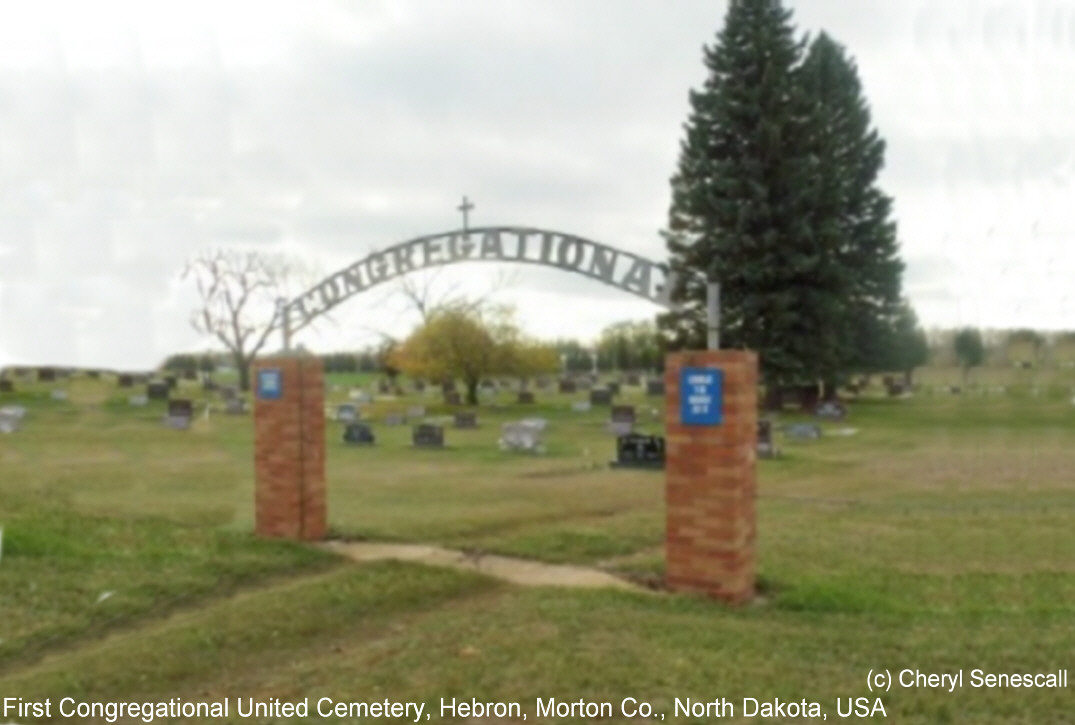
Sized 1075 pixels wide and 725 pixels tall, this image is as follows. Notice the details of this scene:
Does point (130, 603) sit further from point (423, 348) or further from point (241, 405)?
point (423, 348)

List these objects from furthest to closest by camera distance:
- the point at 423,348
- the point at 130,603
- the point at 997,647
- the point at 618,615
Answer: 1. the point at 423,348
2. the point at 130,603
3. the point at 618,615
4. the point at 997,647

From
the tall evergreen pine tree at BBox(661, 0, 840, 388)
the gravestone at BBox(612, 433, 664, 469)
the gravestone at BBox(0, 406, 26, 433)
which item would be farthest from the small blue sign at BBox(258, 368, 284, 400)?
the tall evergreen pine tree at BBox(661, 0, 840, 388)

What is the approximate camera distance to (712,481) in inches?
344

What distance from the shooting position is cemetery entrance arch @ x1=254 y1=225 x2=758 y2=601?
28.5ft

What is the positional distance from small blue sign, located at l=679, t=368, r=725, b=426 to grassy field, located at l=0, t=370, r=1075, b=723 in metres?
1.39

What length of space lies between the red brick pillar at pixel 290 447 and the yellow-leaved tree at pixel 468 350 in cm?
3424

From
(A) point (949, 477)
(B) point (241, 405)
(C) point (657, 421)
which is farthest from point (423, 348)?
(A) point (949, 477)

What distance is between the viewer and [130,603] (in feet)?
28.0

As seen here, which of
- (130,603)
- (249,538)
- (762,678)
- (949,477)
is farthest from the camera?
(949,477)

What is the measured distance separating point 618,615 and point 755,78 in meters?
32.2

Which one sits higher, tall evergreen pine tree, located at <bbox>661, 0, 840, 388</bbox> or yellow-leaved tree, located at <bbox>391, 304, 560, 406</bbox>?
tall evergreen pine tree, located at <bbox>661, 0, 840, 388</bbox>

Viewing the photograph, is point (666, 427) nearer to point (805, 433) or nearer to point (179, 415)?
point (805, 433)

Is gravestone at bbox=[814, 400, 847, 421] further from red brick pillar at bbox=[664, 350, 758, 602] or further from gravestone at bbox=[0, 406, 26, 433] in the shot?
red brick pillar at bbox=[664, 350, 758, 602]

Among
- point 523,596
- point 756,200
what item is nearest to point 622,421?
point 756,200
